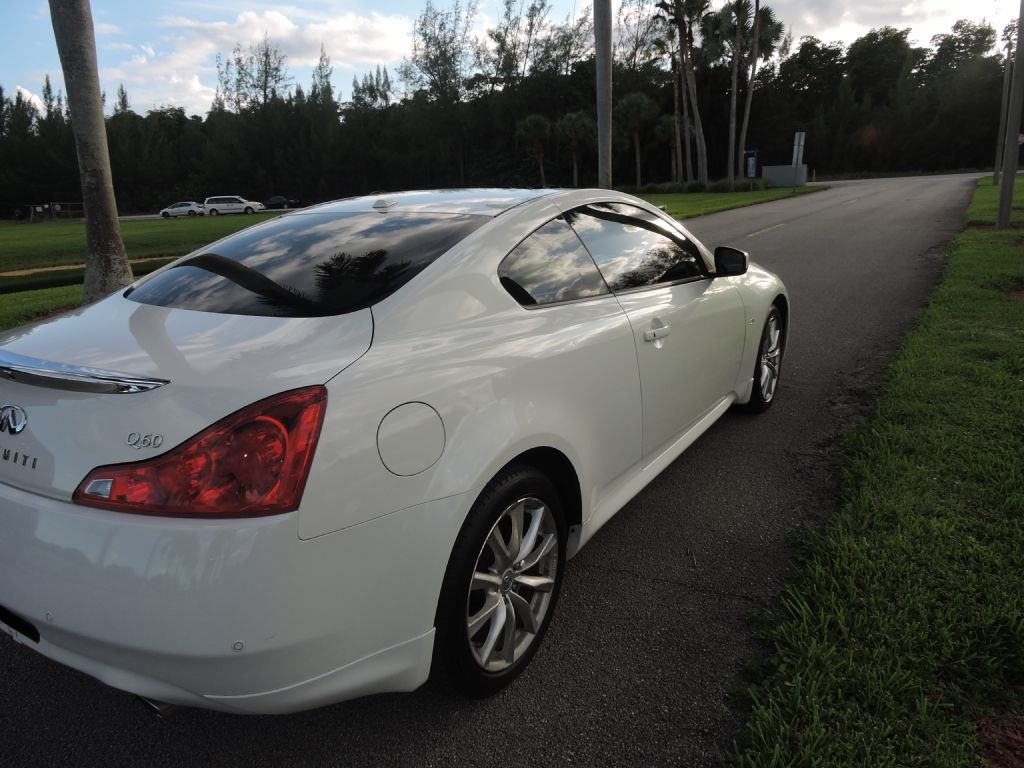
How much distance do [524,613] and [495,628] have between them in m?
0.15

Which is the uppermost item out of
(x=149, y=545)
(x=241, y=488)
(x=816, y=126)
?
(x=816, y=126)

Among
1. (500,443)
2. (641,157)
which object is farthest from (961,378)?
(641,157)

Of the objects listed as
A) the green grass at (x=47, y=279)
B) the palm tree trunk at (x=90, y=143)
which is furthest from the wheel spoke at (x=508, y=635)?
the green grass at (x=47, y=279)

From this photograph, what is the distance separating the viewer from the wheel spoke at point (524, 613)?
238 cm

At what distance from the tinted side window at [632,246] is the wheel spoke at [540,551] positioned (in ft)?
3.57

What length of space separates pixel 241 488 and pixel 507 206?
1651 millimetres

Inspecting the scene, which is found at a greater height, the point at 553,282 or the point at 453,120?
the point at 453,120

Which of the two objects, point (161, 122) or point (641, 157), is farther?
point (161, 122)

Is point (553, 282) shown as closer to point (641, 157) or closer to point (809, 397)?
point (809, 397)

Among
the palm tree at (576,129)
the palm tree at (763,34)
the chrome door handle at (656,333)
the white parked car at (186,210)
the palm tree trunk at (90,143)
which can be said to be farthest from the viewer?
the palm tree at (576,129)

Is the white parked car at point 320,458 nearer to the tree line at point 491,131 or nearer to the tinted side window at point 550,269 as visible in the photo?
the tinted side window at point 550,269

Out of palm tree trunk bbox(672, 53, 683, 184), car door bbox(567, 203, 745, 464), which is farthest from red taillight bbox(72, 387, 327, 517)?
palm tree trunk bbox(672, 53, 683, 184)

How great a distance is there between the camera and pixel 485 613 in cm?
225

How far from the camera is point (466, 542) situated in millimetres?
2053
